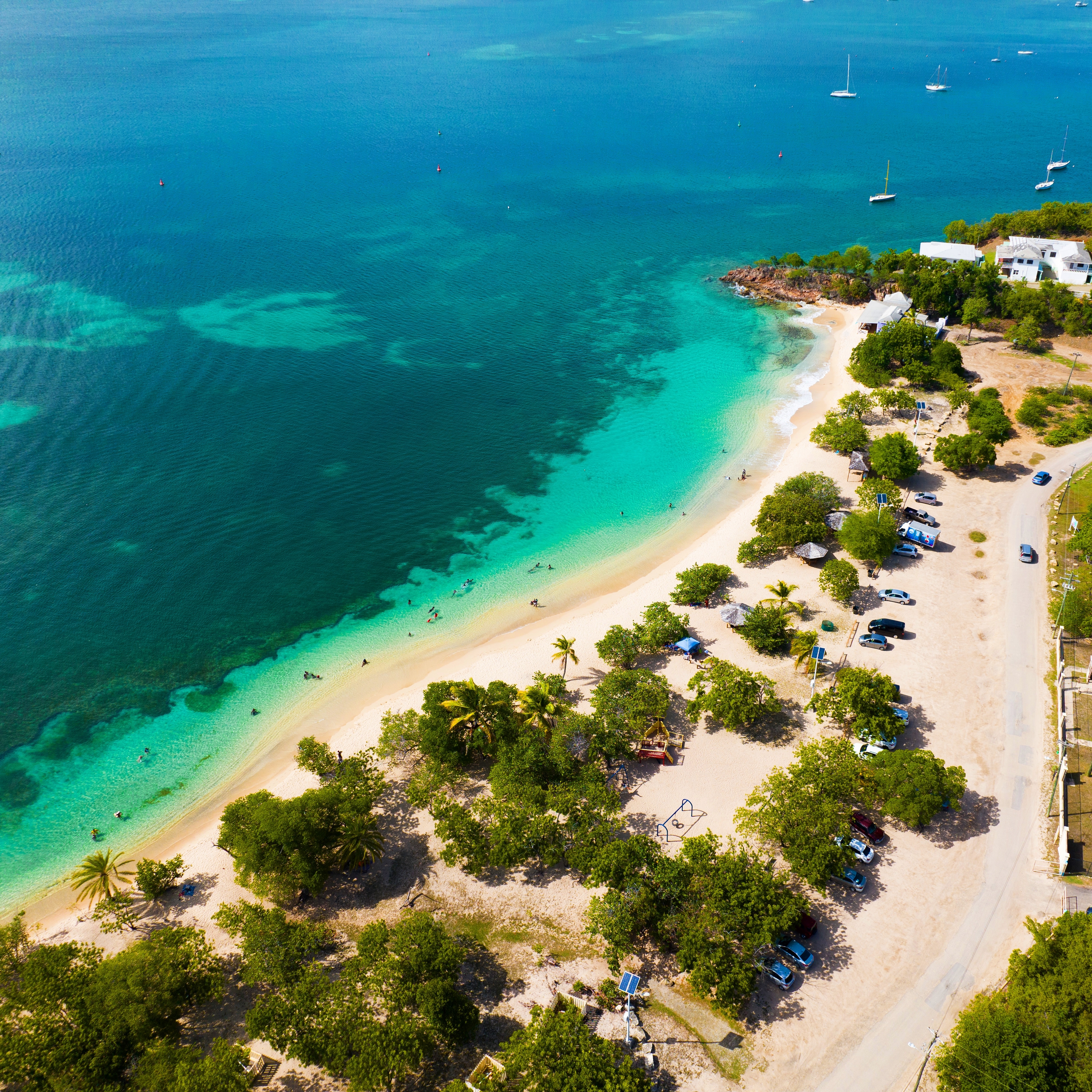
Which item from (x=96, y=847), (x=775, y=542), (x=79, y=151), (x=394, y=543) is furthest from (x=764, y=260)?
(x=79, y=151)

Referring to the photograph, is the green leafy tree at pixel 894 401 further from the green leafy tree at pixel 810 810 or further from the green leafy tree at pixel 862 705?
the green leafy tree at pixel 810 810

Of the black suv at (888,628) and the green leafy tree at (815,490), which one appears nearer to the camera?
the black suv at (888,628)

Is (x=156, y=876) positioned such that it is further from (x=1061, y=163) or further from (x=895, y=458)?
(x=1061, y=163)

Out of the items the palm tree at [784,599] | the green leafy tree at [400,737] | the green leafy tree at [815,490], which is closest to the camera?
the green leafy tree at [400,737]

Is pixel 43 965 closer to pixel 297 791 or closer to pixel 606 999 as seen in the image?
pixel 297 791

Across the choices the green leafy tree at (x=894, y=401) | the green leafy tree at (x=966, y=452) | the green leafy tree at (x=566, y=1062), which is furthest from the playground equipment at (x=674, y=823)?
the green leafy tree at (x=894, y=401)

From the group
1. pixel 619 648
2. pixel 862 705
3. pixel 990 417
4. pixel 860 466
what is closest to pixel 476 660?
pixel 619 648
